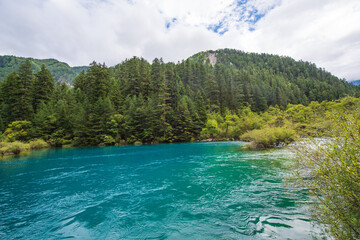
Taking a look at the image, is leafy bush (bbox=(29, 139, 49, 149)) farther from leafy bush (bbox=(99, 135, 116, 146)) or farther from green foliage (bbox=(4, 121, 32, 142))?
leafy bush (bbox=(99, 135, 116, 146))

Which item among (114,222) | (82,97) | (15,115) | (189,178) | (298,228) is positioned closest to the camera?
(298,228)

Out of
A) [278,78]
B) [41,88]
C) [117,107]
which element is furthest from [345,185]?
[278,78]

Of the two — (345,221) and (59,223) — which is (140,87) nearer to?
(59,223)

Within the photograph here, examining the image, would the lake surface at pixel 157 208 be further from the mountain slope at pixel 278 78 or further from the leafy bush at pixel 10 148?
the mountain slope at pixel 278 78

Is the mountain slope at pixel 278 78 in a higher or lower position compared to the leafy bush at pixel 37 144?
higher

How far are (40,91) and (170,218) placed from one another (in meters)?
52.4

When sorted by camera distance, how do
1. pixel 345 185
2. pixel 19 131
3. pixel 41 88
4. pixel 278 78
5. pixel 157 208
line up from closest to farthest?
1. pixel 345 185
2. pixel 157 208
3. pixel 19 131
4. pixel 41 88
5. pixel 278 78

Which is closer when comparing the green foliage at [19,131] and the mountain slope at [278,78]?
the green foliage at [19,131]

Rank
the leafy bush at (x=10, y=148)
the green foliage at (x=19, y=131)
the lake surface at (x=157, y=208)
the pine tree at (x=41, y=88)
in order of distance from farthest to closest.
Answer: the pine tree at (x=41, y=88), the green foliage at (x=19, y=131), the leafy bush at (x=10, y=148), the lake surface at (x=157, y=208)

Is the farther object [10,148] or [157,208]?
[10,148]

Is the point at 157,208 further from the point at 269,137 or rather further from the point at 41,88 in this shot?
the point at 41,88

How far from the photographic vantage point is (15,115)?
120 ft

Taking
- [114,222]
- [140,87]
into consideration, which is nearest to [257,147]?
[114,222]

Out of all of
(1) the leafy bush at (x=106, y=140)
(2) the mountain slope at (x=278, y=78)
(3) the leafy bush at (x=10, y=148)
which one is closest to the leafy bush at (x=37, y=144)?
(3) the leafy bush at (x=10, y=148)
